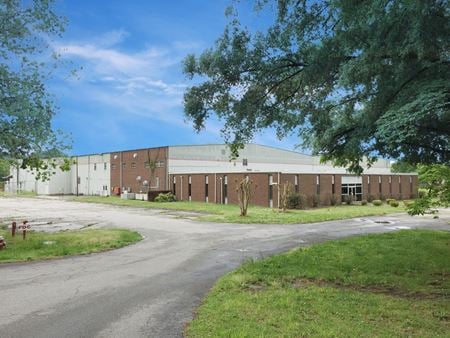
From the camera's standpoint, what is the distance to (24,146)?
15.5m

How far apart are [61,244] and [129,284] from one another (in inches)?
274

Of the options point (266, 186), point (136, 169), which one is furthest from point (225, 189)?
point (136, 169)

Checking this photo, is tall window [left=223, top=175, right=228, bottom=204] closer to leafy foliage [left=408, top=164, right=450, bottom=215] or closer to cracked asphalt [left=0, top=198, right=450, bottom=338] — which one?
cracked asphalt [left=0, top=198, right=450, bottom=338]

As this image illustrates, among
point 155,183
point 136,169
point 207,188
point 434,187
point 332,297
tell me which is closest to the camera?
point 332,297

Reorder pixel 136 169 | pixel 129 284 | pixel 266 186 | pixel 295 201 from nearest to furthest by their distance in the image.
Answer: pixel 129 284 < pixel 295 201 < pixel 266 186 < pixel 136 169

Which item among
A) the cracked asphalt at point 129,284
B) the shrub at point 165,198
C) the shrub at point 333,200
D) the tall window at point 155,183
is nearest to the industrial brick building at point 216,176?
the tall window at point 155,183

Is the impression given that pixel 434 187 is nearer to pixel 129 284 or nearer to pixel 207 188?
pixel 129 284

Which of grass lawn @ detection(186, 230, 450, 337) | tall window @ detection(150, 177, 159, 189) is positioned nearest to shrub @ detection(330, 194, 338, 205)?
tall window @ detection(150, 177, 159, 189)

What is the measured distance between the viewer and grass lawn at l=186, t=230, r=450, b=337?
583cm

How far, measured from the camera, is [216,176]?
42.0 meters

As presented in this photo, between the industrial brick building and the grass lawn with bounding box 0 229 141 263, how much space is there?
17.4m

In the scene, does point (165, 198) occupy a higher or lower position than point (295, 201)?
lower

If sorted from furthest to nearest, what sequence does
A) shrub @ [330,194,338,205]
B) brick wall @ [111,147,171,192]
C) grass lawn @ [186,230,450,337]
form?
brick wall @ [111,147,171,192] → shrub @ [330,194,338,205] → grass lawn @ [186,230,450,337]

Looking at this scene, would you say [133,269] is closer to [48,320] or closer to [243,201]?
[48,320]
